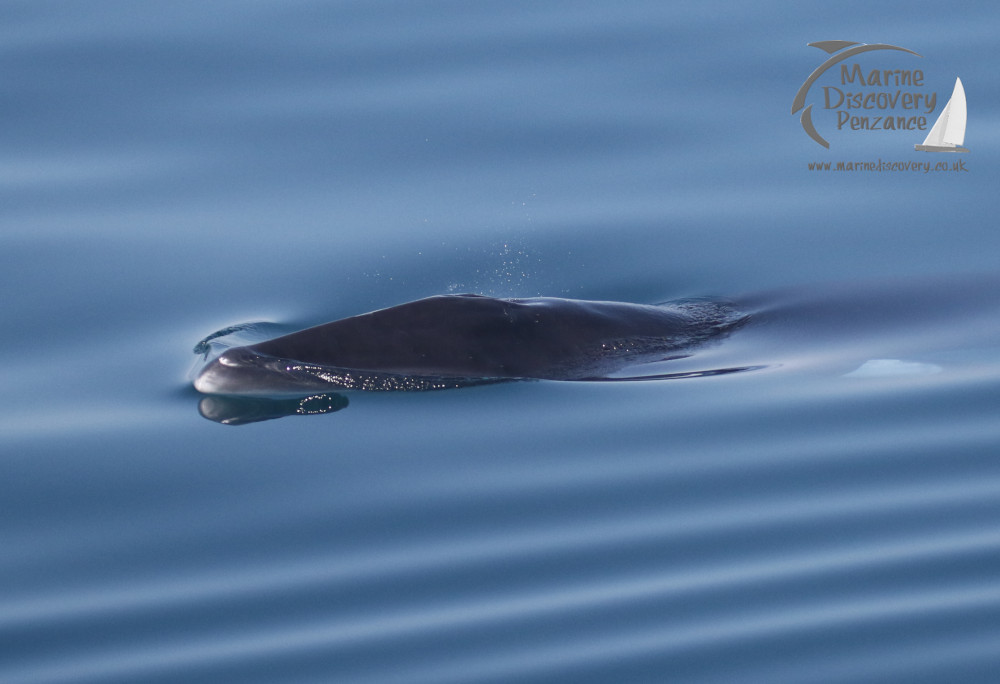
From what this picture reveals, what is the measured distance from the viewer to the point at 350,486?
7.19m

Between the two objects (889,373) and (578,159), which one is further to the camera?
(578,159)

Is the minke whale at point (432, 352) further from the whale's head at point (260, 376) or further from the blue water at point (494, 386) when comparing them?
the blue water at point (494, 386)

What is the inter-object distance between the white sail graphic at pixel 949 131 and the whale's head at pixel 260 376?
26.4 feet

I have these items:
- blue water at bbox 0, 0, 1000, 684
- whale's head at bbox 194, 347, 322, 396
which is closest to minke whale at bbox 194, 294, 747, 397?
whale's head at bbox 194, 347, 322, 396

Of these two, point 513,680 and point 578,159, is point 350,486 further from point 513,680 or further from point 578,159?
point 578,159

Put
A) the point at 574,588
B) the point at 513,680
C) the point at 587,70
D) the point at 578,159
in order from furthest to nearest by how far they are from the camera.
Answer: the point at 587,70 → the point at 578,159 → the point at 574,588 → the point at 513,680

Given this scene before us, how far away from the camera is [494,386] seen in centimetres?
823

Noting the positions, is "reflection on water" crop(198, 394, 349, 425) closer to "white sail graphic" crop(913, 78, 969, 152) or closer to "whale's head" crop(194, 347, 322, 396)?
"whale's head" crop(194, 347, 322, 396)

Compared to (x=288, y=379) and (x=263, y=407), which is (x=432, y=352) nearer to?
(x=288, y=379)

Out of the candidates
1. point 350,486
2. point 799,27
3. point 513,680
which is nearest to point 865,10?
point 799,27

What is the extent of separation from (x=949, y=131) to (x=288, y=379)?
8.52 meters

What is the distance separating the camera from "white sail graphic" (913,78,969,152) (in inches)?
530

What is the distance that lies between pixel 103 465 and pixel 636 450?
10.1ft

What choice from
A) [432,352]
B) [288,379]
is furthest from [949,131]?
[288,379]
